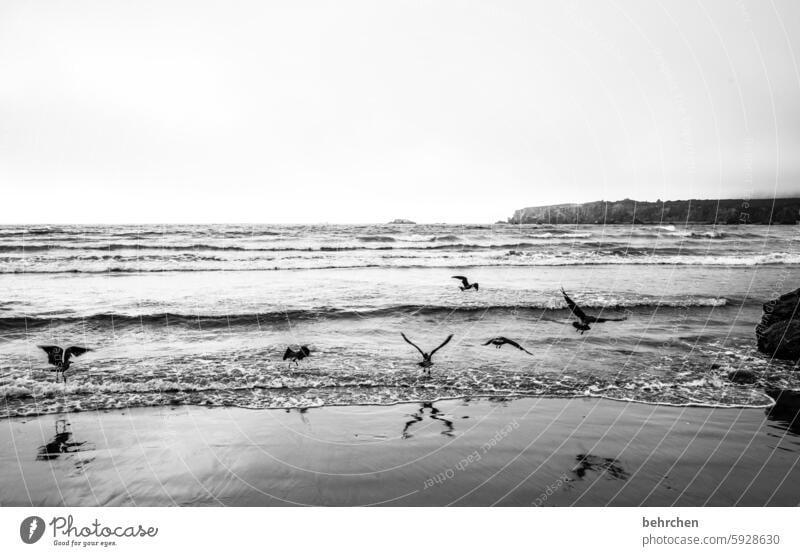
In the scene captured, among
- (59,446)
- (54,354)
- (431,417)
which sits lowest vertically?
(59,446)

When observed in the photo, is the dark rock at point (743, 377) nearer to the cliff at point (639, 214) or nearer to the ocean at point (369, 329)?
the ocean at point (369, 329)

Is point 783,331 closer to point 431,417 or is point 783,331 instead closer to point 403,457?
point 431,417

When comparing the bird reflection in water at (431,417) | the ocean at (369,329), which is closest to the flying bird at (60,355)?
the ocean at (369,329)

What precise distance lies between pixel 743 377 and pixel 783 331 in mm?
1508

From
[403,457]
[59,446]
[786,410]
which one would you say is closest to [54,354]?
[59,446]

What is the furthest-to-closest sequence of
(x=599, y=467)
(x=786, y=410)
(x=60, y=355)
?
(x=60, y=355)
(x=786, y=410)
(x=599, y=467)

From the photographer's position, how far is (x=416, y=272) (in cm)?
1566

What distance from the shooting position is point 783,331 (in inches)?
247

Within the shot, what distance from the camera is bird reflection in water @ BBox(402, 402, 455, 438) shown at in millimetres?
4016

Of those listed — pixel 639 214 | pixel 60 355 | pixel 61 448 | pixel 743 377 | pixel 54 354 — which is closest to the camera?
pixel 61 448

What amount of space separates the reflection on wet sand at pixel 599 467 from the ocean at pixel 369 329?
1.53m

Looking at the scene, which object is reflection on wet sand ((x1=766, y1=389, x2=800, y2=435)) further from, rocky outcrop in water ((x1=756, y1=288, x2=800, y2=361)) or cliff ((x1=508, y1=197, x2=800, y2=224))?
cliff ((x1=508, y1=197, x2=800, y2=224))
